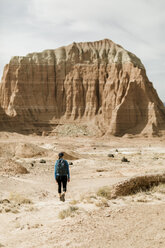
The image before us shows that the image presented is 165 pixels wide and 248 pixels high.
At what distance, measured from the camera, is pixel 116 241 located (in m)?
6.48

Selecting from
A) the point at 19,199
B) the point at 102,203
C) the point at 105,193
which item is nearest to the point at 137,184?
the point at 105,193

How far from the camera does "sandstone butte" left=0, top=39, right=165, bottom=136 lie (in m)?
69.5

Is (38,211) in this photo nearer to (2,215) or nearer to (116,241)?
(2,215)

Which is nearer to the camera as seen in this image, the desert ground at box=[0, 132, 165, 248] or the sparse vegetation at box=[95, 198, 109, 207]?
the desert ground at box=[0, 132, 165, 248]

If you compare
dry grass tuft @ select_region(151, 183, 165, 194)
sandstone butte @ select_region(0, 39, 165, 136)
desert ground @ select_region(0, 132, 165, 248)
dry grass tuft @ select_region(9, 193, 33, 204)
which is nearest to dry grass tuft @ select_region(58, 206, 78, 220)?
desert ground @ select_region(0, 132, 165, 248)

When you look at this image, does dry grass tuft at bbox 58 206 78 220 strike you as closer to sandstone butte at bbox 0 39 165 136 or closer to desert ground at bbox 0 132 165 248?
desert ground at bbox 0 132 165 248

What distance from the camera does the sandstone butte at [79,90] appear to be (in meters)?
69.5

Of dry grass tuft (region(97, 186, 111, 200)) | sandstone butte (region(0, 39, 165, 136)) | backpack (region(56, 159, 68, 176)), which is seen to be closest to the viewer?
dry grass tuft (region(97, 186, 111, 200))

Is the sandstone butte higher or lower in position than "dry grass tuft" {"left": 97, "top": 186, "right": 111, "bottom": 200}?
higher

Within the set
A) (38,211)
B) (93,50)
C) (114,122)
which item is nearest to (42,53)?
(93,50)

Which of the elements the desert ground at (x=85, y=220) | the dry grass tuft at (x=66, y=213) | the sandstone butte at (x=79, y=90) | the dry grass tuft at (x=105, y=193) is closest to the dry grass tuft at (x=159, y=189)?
the desert ground at (x=85, y=220)

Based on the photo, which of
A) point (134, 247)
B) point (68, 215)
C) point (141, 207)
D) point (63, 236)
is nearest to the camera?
point (134, 247)

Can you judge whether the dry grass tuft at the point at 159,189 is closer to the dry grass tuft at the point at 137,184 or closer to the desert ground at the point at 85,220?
the desert ground at the point at 85,220

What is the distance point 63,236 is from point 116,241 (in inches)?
46.6
